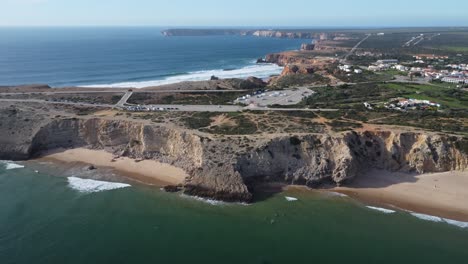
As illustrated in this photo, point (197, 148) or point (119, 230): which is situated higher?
point (197, 148)

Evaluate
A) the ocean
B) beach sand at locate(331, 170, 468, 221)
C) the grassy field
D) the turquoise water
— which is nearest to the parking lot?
the grassy field

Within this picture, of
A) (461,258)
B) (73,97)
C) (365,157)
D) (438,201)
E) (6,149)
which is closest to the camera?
(461,258)

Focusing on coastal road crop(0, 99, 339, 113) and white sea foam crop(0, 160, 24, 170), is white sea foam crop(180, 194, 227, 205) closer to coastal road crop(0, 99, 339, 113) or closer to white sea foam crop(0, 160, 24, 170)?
A: coastal road crop(0, 99, 339, 113)

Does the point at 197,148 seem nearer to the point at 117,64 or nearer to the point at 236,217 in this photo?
the point at 236,217

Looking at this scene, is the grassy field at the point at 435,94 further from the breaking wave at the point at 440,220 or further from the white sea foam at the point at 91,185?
the white sea foam at the point at 91,185

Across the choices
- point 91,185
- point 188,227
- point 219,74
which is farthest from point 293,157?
point 219,74

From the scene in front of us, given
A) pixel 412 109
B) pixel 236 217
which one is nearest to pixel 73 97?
pixel 236 217
